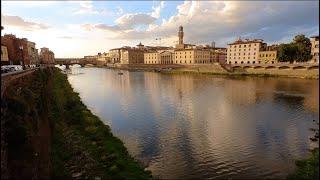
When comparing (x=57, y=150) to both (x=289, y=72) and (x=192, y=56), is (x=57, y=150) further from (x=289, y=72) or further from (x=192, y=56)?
(x=192, y=56)

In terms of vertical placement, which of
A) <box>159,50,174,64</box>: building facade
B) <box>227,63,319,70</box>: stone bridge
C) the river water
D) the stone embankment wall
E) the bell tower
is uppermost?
the bell tower

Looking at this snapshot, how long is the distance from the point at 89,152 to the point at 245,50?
90.5 m

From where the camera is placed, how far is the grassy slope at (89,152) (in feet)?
44.9

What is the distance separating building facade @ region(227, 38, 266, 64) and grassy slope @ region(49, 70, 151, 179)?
83.0 meters

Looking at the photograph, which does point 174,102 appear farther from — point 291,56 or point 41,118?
point 291,56

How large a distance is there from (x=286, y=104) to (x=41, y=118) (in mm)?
22289

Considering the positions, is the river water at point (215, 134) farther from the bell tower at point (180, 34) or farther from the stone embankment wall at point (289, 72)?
the bell tower at point (180, 34)

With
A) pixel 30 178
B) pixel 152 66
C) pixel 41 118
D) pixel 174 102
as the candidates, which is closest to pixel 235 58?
pixel 152 66

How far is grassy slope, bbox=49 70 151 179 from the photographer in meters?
13.7

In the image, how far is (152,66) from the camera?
4887 inches

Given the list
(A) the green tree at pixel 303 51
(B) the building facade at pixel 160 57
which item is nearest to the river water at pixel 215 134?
(A) the green tree at pixel 303 51

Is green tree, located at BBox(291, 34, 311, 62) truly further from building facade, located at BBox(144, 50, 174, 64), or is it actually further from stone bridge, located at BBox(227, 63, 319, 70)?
building facade, located at BBox(144, 50, 174, 64)

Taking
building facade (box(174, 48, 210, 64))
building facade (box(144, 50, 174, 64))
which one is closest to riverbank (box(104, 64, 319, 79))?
building facade (box(174, 48, 210, 64))

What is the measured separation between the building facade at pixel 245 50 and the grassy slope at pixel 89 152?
83.0 m
